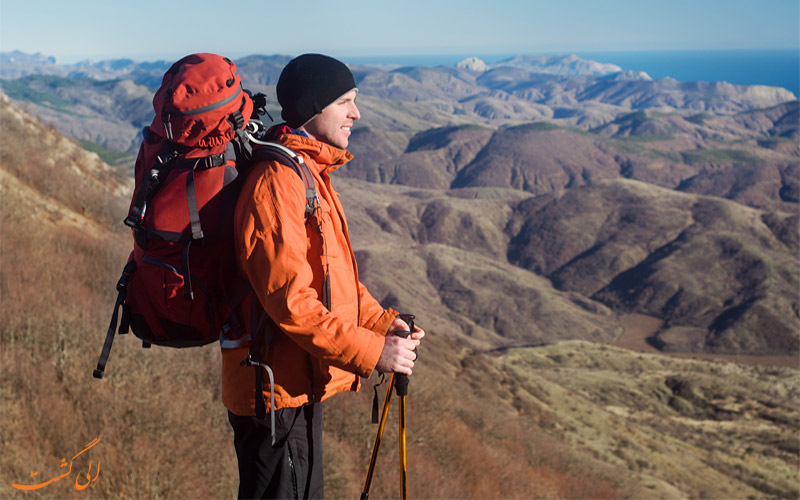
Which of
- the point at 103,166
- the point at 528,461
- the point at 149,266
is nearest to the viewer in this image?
the point at 149,266

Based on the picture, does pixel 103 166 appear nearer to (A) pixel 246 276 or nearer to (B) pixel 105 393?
(B) pixel 105 393

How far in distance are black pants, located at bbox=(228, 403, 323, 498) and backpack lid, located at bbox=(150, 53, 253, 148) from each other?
47.4 inches

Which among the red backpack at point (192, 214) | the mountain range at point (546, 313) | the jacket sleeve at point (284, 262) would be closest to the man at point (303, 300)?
the jacket sleeve at point (284, 262)

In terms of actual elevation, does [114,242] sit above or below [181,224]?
below

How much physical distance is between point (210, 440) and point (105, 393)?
137 centimetres

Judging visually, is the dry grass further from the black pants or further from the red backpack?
the red backpack

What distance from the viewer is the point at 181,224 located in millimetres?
2406

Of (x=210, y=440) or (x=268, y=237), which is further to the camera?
(x=210, y=440)

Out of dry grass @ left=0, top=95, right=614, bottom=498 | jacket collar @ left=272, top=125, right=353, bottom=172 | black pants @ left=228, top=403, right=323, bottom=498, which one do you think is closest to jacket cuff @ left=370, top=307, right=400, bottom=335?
black pants @ left=228, top=403, right=323, bottom=498

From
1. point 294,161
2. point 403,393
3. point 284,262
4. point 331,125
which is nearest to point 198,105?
point 294,161

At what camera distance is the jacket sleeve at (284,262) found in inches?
91.0

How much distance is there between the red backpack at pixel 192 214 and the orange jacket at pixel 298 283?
0.11 m

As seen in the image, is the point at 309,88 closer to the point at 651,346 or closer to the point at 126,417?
the point at 126,417

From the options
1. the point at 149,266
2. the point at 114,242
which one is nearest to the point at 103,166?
the point at 114,242
